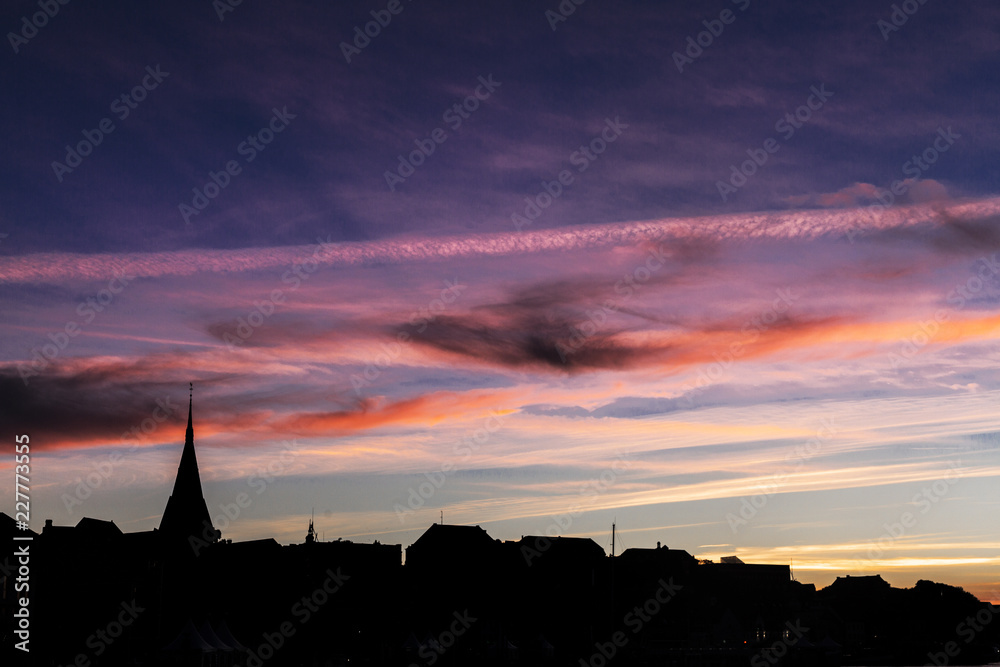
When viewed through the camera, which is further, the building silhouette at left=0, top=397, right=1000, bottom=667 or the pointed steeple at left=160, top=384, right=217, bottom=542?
the pointed steeple at left=160, top=384, right=217, bottom=542

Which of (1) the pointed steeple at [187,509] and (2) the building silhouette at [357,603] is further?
(1) the pointed steeple at [187,509]

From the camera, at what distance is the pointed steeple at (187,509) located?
12231 cm

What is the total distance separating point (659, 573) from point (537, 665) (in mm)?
41063

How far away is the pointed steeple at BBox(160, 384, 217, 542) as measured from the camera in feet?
401

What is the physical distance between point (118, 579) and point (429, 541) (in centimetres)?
4552

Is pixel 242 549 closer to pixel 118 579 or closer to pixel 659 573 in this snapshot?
pixel 118 579

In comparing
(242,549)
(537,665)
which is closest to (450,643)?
(537,665)

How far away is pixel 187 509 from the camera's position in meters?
123

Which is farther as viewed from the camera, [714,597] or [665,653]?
[714,597]

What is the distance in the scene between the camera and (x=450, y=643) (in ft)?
409

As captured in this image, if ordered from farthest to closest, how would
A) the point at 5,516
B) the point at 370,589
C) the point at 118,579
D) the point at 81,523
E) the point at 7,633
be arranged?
the point at 370,589 → the point at 81,523 → the point at 118,579 → the point at 5,516 → the point at 7,633

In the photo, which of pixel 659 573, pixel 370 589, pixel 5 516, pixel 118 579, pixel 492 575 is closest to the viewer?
pixel 5 516

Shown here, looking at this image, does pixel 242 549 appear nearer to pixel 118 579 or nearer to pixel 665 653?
pixel 118 579

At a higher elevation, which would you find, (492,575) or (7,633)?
(492,575)
